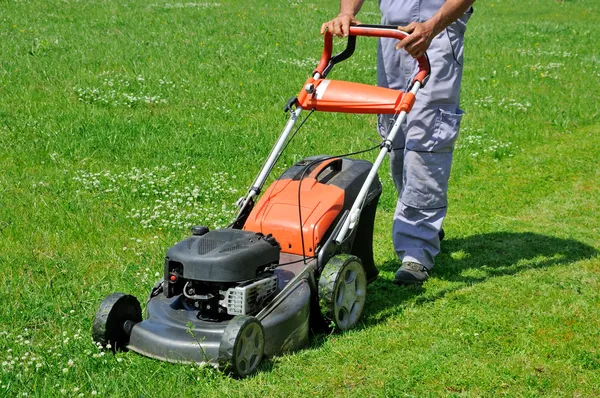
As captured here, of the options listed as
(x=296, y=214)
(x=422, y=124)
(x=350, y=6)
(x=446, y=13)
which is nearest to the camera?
(x=296, y=214)

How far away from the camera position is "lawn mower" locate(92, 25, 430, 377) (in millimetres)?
3637

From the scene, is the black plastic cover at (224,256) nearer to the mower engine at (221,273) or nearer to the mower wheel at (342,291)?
the mower engine at (221,273)

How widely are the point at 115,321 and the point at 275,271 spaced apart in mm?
796

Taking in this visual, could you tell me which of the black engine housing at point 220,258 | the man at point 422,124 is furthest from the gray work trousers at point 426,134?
the black engine housing at point 220,258

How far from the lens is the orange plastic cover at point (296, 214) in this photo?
4234mm

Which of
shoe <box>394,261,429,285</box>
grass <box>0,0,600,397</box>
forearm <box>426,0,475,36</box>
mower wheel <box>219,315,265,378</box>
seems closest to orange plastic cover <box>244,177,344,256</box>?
grass <box>0,0,600,397</box>

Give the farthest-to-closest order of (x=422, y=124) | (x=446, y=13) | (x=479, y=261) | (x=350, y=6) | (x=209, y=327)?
(x=479, y=261)
(x=350, y=6)
(x=422, y=124)
(x=446, y=13)
(x=209, y=327)

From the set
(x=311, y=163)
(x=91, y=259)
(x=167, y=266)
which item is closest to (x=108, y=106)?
(x=91, y=259)

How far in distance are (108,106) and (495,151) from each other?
11.8 ft

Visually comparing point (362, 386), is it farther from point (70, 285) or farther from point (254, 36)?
point (254, 36)

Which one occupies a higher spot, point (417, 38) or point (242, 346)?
point (417, 38)

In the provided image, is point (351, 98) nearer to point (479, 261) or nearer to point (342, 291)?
point (342, 291)

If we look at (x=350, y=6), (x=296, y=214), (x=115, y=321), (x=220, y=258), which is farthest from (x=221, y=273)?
(x=350, y=6)

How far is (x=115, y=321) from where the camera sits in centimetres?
380
